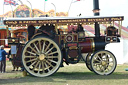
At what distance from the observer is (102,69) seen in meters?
8.13

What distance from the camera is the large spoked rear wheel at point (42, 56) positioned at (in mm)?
7527

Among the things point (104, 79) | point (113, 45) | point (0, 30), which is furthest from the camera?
point (0, 30)

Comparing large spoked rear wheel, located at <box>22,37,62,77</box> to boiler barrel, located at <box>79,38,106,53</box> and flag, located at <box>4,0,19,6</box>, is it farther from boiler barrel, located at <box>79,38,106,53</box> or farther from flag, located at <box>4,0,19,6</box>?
flag, located at <box>4,0,19,6</box>

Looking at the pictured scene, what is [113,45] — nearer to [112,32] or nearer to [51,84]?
[112,32]

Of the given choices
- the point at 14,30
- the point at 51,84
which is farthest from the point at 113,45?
the point at 14,30

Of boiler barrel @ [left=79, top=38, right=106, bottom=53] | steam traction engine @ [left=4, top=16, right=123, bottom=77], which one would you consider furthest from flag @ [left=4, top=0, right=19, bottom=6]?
boiler barrel @ [left=79, top=38, right=106, bottom=53]

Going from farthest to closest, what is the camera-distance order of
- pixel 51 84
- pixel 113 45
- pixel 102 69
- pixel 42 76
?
pixel 113 45
pixel 102 69
pixel 42 76
pixel 51 84

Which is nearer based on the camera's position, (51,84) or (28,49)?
(51,84)

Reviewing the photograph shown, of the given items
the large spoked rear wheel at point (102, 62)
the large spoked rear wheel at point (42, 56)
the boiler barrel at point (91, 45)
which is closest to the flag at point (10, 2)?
the large spoked rear wheel at point (42, 56)

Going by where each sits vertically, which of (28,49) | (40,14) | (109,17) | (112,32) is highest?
(40,14)

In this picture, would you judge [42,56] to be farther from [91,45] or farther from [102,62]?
[102,62]

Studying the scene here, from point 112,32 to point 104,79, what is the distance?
215 cm

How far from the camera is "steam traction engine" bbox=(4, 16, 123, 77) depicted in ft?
24.6

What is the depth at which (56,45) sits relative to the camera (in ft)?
24.8
